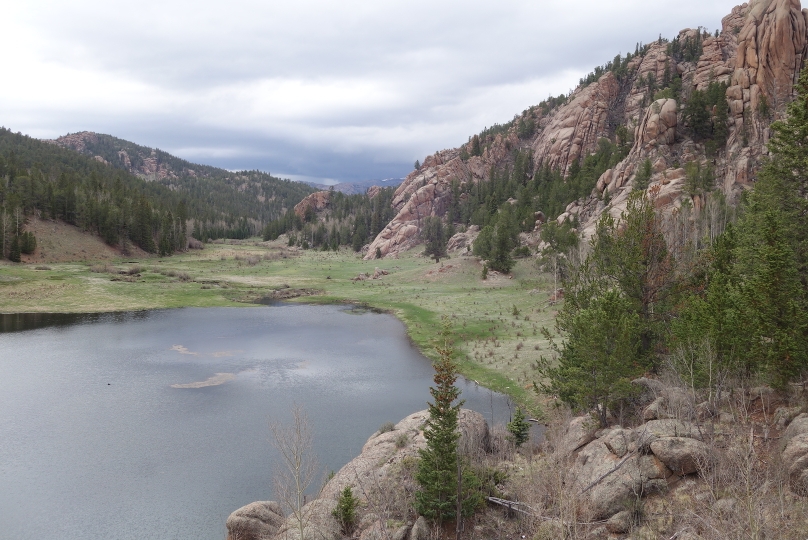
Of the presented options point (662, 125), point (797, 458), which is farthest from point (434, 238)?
point (797, 458)

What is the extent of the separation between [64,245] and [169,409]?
110 meters

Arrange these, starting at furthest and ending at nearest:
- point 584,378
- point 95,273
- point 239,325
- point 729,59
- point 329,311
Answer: point 729,59, point 95,273, point 329,311, point 239,325, point 584,378

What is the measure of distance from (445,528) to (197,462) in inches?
632

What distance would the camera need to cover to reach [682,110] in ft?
357

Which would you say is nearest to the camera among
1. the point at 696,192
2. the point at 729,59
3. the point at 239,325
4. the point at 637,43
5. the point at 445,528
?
the point at 445,528

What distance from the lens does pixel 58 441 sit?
2891 cm

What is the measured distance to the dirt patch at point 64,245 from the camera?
111 m

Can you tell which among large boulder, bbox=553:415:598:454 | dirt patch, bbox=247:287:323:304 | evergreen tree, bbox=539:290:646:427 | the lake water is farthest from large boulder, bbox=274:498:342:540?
dirt patch, bbox=247:287:323:304

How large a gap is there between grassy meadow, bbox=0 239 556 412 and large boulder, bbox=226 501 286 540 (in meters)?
22.8

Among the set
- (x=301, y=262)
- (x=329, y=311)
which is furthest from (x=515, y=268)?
(x=301, y=262)

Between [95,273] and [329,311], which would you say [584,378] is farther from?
[95,273]

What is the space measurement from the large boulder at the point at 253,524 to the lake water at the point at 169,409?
2759mm

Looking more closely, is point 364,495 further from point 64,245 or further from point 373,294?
point 64,245

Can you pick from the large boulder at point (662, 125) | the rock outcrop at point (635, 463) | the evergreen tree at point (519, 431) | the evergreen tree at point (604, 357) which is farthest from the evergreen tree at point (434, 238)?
the rock outcrop at point (635, 463)
